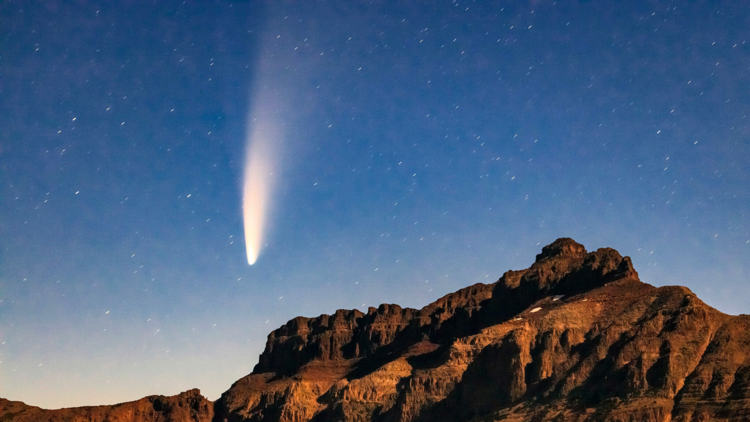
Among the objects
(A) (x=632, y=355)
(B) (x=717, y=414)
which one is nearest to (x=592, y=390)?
(A) (x=632, y=355)

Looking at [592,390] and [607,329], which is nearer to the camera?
[592,390]

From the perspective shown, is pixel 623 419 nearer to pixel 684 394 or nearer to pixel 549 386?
pixel 684 394

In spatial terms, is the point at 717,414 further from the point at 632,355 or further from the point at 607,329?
the point at 607,329

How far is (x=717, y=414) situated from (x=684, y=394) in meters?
9.39

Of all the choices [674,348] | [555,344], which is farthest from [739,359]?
[555,344]

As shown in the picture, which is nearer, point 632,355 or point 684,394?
point 684,394

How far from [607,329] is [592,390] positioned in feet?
67.7

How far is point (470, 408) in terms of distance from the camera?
655 ft

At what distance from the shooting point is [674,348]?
572 ft

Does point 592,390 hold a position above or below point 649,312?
below

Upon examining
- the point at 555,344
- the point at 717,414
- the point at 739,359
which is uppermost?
the point at 555,344

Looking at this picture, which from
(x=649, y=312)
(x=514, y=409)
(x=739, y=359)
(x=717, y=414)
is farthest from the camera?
(x=649, y=312)

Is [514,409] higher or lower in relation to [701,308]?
lower

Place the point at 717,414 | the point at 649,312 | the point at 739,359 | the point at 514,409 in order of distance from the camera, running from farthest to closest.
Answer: the point at 649,312 < the point at 514,409 < the point at 739,359 < the point at 717,414
